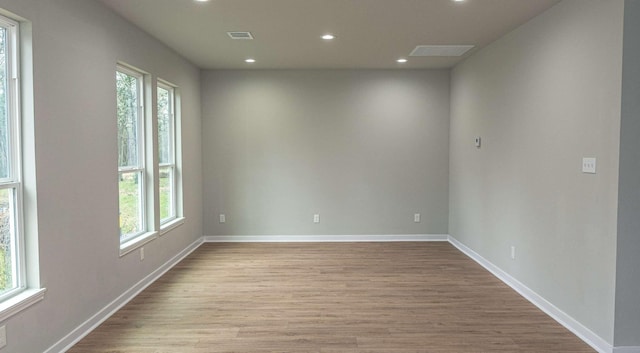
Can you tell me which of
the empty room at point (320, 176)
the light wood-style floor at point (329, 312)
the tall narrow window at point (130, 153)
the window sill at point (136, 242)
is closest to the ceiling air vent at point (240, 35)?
the empty room at point (320, 176)

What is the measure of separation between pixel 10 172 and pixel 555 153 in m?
3.91

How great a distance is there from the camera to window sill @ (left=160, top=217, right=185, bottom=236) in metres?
4.87

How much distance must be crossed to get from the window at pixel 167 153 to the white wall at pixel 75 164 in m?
0.98

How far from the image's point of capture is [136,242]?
413 centimetres

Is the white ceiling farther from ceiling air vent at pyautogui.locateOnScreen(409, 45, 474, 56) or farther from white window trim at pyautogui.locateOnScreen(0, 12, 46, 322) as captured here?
white window trim at pyautogui.locateOnScreen(0, 12, 46, 322)

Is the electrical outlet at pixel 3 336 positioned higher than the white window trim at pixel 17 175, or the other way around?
the white window trim at pixel 17 175

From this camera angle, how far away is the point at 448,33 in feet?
14.5

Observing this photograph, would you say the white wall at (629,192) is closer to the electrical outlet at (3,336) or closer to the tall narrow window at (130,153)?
the electrical outlet at (3,336)

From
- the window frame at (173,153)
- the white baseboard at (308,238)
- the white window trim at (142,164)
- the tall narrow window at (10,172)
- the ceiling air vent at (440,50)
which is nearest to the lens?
the tall narrow window at (10,172)

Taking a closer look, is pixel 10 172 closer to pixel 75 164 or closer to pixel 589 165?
pixel 75 164

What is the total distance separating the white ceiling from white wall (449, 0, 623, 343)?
376 mm

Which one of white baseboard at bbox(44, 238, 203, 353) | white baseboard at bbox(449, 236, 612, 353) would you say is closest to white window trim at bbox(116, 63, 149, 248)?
white baseboard at bbox(44, 238, 203, 353)

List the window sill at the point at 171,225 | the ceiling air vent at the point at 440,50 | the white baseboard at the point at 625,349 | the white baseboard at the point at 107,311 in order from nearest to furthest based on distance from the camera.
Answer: the white baseboard at the point at 625,349 < the white baseboard at the point at 107,311 < the window sill at the point at 171,225 < the ceiling air vent at the point at 440,50

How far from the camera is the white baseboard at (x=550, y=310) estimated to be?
2965mm
